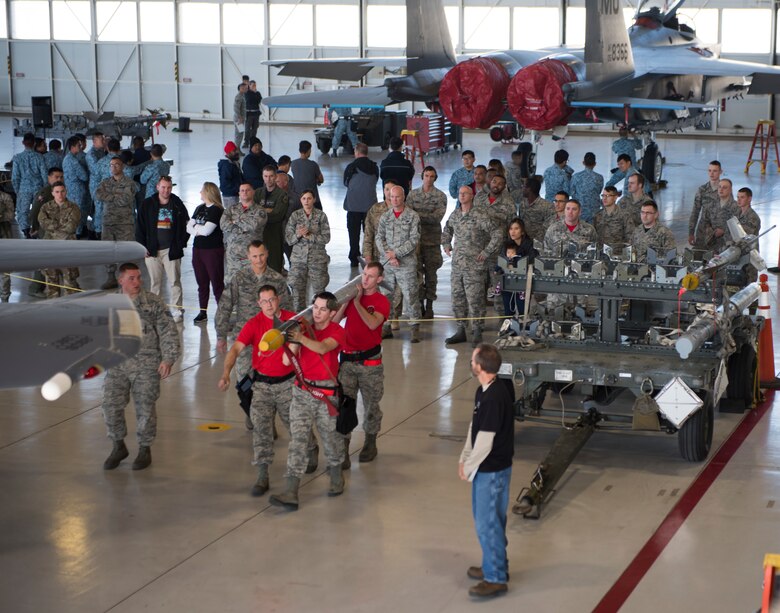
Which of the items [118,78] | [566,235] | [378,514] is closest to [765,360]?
[566,235]

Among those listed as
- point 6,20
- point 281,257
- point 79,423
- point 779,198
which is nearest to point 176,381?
point 79,423

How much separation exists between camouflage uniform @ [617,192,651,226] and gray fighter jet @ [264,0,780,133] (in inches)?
181

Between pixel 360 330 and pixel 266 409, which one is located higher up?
pixel 360 330

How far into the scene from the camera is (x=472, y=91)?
1947cm

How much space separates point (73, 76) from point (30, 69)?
1.96m

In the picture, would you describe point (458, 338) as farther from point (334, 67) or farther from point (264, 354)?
point (334, 67)

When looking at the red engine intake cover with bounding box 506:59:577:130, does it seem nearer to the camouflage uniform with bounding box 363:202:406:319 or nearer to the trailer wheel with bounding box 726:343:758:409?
the camouflage uniform with bounding box 363:202:406:319

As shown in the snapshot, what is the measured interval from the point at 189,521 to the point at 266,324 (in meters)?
1.50

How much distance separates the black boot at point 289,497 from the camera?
801cm

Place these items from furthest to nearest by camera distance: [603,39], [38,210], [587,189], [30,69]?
[30,69]
[603,39]
[587,189]
[38,210]

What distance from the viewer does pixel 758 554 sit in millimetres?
7293

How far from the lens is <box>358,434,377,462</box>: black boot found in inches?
355

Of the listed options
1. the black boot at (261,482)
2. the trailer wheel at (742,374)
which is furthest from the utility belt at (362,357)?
the trailer wheel at (742,374)

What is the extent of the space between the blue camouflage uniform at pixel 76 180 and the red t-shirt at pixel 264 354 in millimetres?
8940
